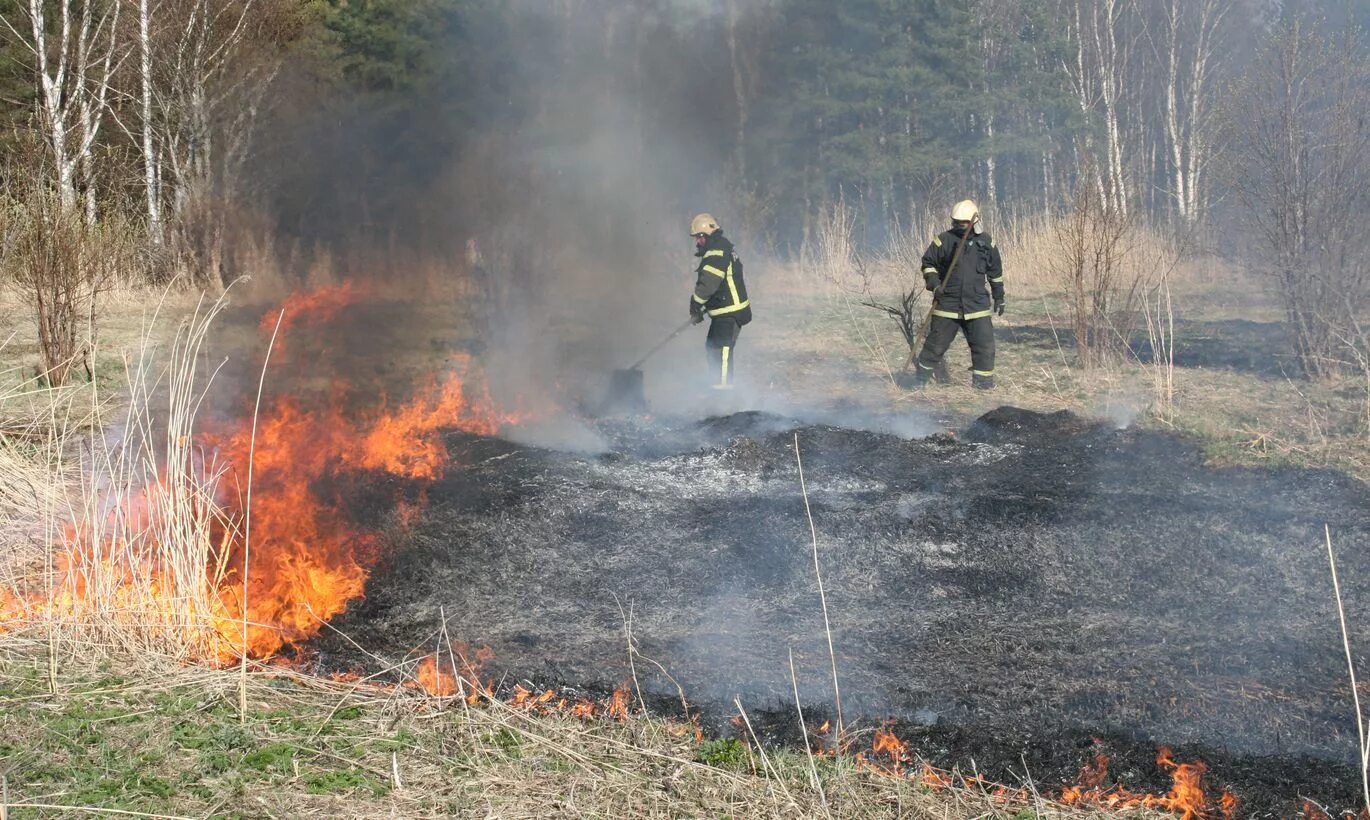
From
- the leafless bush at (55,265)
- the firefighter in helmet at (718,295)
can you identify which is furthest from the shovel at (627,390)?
the leafless bush at (55,265)

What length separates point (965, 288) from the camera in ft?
31.8

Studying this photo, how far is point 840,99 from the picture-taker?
21188 millimetres

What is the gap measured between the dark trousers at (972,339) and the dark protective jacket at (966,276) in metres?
0.07

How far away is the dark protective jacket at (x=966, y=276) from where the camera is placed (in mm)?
9641

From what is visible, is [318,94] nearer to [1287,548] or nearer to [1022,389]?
[1022,389]

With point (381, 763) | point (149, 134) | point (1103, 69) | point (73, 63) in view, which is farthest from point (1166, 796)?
point (1103, 69)

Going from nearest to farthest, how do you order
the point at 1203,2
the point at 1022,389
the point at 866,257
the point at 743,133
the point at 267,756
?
the point at 267,756
the point at 1022,389
the point at 866,257
the point at 743,133
the point at 1203,2

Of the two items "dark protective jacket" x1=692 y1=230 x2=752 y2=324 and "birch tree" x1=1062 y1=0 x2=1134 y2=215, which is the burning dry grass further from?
"birch tree" x1=1062 y1=0 x2=1134 y2=215

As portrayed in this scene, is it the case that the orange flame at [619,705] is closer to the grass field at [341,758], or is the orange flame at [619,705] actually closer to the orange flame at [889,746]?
the grass field at [341,758]

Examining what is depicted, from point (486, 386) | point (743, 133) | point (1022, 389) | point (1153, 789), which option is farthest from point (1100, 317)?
point (743, 133)

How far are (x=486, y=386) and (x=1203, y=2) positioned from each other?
68.7 feet

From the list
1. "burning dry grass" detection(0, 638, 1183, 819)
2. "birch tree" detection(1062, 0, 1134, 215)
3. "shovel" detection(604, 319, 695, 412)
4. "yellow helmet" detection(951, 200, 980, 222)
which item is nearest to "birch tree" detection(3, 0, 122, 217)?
"shovel" detection(604, 319, 695, 412)

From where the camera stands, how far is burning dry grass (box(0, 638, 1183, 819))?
10.4ft

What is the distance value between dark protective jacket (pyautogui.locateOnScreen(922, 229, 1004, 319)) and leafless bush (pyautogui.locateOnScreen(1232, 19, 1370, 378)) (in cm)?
Result: 252
